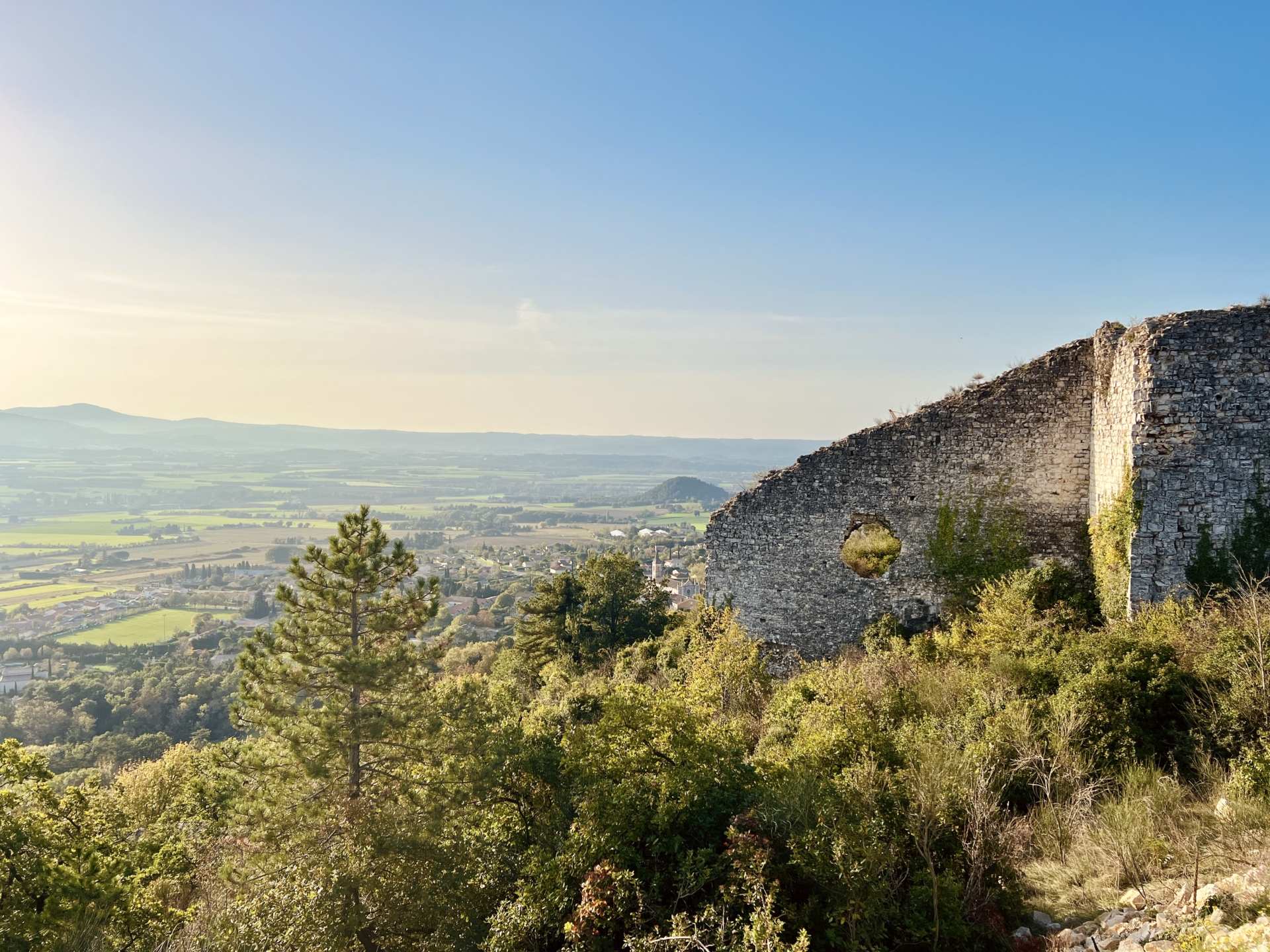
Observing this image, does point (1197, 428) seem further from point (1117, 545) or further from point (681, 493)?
point (681, 493)

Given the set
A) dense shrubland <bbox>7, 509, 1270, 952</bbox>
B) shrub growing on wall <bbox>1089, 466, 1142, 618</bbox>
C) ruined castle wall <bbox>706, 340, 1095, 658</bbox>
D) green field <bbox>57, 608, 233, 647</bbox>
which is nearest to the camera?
dense shrubland <bbox>7, 509, 1270, 952</bbox>

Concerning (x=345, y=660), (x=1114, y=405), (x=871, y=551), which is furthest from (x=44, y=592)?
(x=1114, y=405)

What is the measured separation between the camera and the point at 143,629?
2020 inches

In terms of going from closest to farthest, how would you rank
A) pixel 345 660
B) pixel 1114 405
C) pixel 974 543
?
1. pixel 345 660
2. pixel 1114 405
3. pixel 974 543

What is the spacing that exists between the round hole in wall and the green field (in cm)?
5263

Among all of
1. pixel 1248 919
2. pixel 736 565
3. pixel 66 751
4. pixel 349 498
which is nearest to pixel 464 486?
pixel 349 498

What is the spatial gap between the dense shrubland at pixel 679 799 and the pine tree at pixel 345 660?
4 centimetres

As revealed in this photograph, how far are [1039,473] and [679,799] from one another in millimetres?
9122

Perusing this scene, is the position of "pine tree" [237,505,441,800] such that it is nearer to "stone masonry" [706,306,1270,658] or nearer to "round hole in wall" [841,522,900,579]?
"stone masonry" [706,306,1270,658]

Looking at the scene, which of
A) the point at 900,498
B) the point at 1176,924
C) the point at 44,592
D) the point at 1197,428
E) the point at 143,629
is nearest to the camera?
the point at 1176,924

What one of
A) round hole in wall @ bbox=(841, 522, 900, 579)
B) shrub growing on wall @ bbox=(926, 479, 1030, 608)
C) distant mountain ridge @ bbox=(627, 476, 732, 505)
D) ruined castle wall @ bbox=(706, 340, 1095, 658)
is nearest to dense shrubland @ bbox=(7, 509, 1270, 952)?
shrub growing on wall @ bbox=(926, 479, 1030, 608)

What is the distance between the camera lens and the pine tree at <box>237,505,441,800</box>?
8375 millimetres

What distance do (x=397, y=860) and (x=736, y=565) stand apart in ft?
28.2

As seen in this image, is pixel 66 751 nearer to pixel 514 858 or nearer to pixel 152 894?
pixel 152 894
